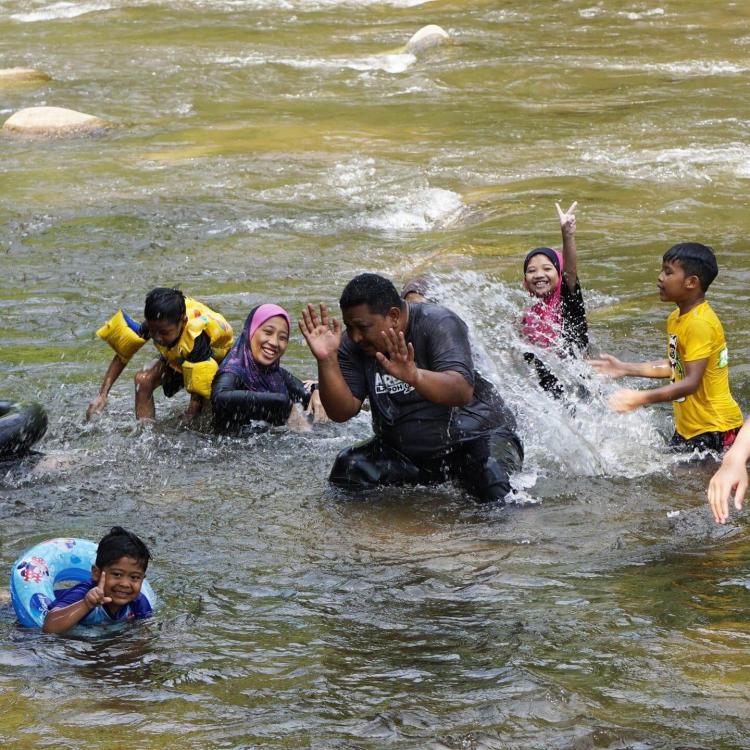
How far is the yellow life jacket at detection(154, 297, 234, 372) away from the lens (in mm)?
8188

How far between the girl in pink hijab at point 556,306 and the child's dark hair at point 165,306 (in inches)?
85.7

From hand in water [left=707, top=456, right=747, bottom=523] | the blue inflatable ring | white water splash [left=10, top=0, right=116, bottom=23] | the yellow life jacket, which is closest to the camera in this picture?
hand in water [left=707, top=456, right=747, bottom=523]

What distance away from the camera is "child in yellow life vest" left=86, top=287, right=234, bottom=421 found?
8023 mm

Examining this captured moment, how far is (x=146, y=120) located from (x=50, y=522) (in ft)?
41.8

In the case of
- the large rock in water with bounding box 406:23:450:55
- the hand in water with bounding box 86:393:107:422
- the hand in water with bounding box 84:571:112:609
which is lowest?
the hand in water with bounding box 86:393:107:422

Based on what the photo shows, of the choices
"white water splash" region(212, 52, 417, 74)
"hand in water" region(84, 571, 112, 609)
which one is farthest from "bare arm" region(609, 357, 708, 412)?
"white water splash" region(212, 52, 417, 74)

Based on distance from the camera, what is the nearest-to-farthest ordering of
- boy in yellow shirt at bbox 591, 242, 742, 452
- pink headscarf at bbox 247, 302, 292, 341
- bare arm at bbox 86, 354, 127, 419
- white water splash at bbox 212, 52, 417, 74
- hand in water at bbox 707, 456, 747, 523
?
hand in water at bbox 707, 456, 747, 523
boy in yellow shirt at bbox 591, 242, 742, 452
pink headscarf at bbox 247, 302, 292, 341
bare arm at bbox 86, 354, 127, 419
white water splash at bbox 212, 52, 417, 74

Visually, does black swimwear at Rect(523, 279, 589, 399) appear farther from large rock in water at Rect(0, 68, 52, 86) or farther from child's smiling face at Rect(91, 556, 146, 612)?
large rock in water at Rect(0, 68, 52, 86)

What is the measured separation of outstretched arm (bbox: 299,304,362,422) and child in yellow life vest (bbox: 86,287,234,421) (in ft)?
6.58

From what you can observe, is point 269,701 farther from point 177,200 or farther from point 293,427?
point 177,200

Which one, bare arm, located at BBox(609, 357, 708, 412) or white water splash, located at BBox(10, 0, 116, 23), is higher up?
white water splash, located at BBox(10, 0, 116, 23)

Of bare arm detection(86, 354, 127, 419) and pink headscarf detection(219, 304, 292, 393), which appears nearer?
pink headscarf detection(219, 304, 292, 393)

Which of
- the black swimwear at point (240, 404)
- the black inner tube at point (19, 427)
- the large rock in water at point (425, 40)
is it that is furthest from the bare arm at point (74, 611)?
the large rock in water at point (425, 40)

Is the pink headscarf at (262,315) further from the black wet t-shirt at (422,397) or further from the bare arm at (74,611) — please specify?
the bare arm at (74,611)
